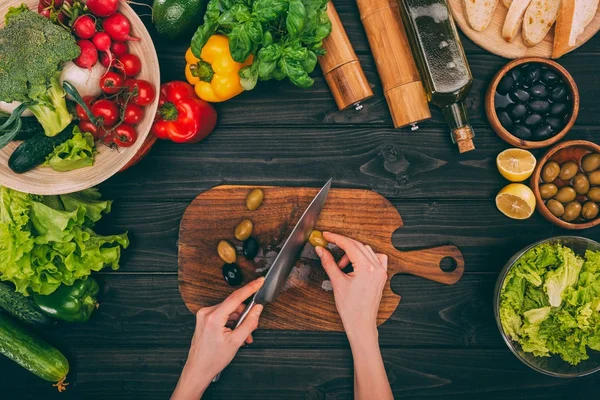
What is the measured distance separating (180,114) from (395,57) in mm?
665

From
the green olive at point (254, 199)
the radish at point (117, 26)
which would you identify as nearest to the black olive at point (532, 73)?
the green olive at point (254, 199)

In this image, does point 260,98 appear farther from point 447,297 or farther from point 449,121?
point 447,297

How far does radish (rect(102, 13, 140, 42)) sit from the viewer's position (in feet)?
3.89

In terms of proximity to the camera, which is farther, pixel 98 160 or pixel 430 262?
pixel 430 262

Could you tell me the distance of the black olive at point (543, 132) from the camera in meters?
1.34

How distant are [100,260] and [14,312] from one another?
36 centimetres

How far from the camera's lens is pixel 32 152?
118 cm

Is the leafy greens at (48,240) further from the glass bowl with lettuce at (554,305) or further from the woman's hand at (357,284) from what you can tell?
the glass bowl with lettuce at (554,305)

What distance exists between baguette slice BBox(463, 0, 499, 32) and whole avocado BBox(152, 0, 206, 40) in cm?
78

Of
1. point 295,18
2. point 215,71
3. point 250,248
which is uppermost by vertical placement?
point 295,18

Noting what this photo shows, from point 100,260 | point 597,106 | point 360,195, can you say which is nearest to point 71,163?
point 100,260

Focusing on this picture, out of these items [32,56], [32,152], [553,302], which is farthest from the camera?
[553,302]

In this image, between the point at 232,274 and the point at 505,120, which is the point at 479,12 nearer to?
the point at 505,120

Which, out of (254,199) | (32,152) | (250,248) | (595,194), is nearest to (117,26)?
(32,152)
